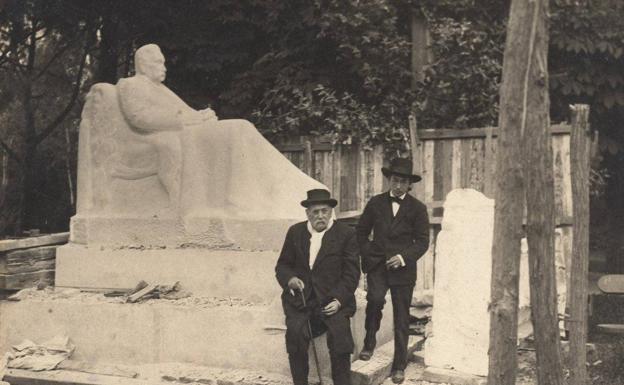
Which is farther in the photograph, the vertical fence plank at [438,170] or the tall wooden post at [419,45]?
the tall wooden post at [419,45]

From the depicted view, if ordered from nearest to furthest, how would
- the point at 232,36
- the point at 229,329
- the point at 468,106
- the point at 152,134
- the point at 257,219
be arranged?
the point at 229,329 → the point at 257,219 → the point at 152,134 → the point at 468,106 → the point at 232,36

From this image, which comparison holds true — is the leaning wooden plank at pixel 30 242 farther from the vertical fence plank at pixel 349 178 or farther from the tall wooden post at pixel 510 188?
the tall wooden post at pixel 510 188

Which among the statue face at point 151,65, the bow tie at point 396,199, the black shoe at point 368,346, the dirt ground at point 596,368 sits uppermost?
the statue face at point 151,65

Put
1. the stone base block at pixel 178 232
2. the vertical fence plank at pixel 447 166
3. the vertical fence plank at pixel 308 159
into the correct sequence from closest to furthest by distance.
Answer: the stone base block at pixel 178 232 → the vertical fence plank at pixel 447 166 → the vertical fence plank at pixel 308 159

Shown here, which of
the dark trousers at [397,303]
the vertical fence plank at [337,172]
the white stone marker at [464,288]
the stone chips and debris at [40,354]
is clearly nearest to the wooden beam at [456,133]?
the vertical fence plank at [337,172]

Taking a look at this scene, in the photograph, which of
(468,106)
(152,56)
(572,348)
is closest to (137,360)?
(152,56)

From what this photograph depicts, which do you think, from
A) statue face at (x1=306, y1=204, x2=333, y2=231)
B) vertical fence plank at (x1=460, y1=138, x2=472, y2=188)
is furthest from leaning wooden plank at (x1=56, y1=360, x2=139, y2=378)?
vertical fence plank at (x1=460, y1=138, x2=472, y2=188)

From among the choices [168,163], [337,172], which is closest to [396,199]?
[168,163]

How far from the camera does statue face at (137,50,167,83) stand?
730cm

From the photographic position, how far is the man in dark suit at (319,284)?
5.36 meters

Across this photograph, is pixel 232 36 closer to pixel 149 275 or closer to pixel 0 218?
pixel 149 275

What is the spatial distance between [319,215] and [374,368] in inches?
51.6

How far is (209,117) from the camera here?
23.6 feet

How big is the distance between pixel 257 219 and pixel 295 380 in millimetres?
1718
